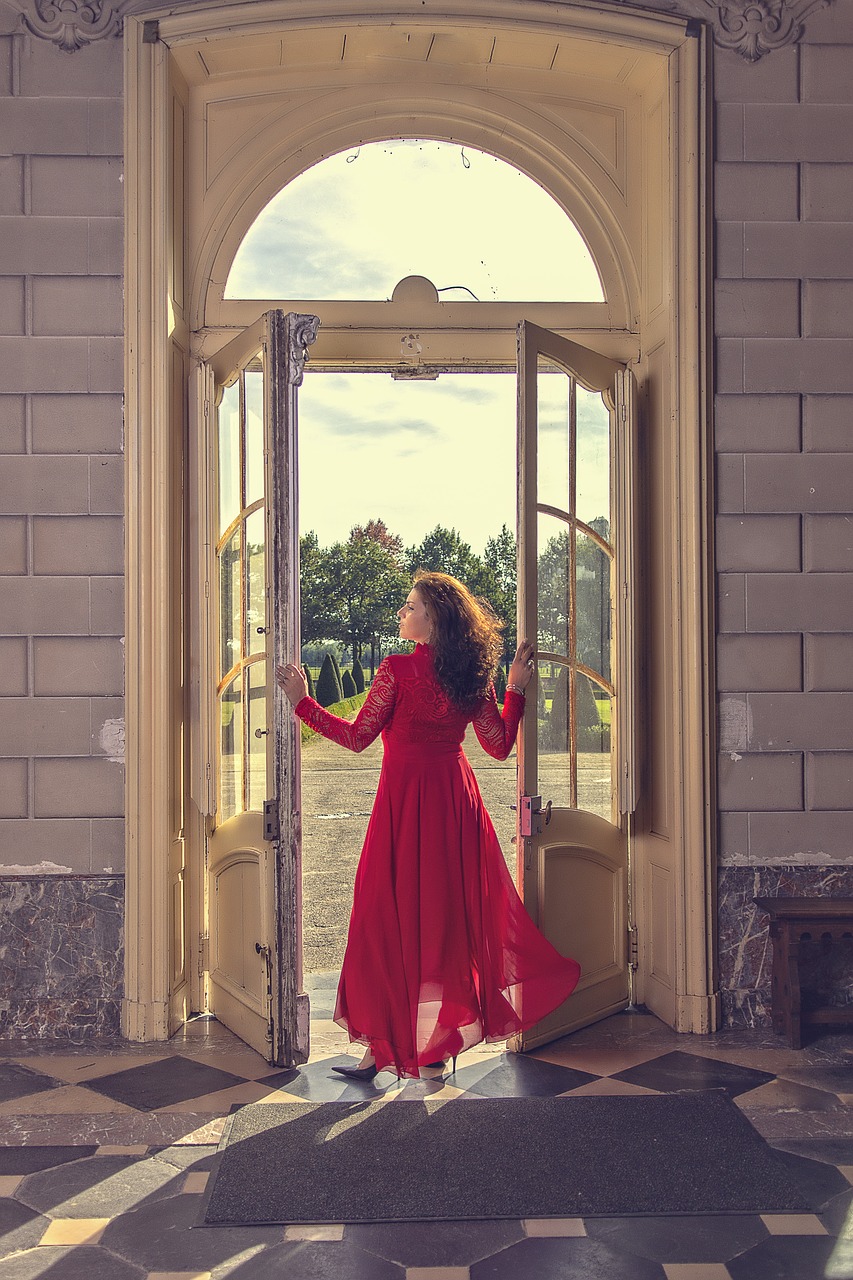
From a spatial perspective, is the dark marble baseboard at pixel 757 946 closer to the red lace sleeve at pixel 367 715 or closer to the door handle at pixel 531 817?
the door handle at pixel 531 817

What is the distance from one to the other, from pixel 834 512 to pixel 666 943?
5.31 feet

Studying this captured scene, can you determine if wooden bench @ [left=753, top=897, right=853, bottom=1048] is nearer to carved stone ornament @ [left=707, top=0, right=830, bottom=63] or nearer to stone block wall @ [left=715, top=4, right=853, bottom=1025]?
stone block wall @ [left=715, top=4, right=853, bottom=1025]

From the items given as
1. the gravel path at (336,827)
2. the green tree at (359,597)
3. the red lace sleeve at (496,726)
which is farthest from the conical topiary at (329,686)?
the red lace sleeve at (496,726)

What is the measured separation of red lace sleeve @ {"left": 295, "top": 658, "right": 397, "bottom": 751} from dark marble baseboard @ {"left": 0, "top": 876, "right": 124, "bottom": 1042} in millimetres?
957

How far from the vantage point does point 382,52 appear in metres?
3.90

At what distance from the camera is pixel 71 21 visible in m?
3.66

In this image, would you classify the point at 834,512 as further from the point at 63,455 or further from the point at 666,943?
the point at 63,455

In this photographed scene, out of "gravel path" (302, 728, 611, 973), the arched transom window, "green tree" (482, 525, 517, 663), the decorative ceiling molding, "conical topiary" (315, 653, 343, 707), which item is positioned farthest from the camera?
"green tree" (482, 525, 517, 663)

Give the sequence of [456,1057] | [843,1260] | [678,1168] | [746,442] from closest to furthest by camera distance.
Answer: [843,1260]
[678,1168]
[456,1057]
[746,442]

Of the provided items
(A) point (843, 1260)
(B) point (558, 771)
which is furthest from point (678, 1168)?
(B) point (558, 771)

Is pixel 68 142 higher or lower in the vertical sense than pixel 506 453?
lower

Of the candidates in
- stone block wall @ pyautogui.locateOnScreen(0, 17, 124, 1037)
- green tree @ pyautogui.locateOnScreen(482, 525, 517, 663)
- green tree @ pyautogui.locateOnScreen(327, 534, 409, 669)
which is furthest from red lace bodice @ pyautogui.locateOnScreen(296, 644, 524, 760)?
green tree @ pyautogui.locateOnScreen(327, 534, 409, 669)

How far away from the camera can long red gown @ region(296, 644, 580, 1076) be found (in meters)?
3.32

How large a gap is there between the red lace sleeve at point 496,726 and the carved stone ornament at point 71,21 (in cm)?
259
